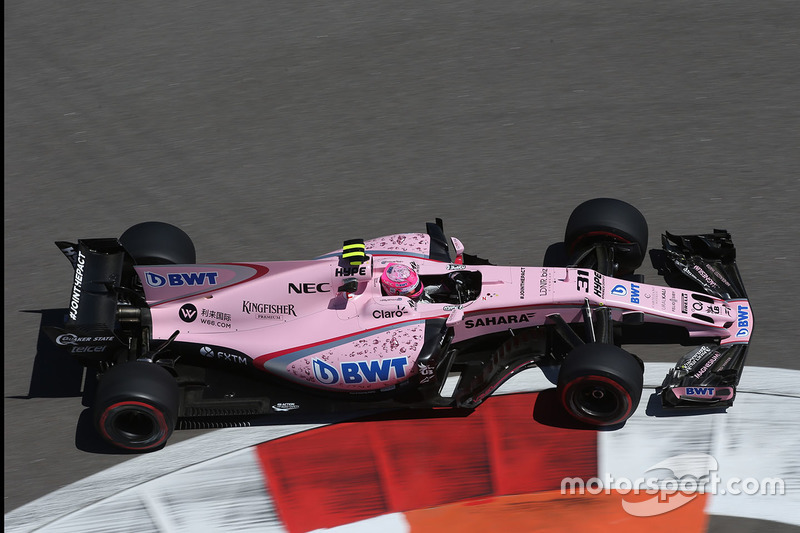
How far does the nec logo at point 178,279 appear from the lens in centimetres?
916

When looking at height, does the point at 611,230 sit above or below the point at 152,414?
above

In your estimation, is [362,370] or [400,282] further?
[400,282]

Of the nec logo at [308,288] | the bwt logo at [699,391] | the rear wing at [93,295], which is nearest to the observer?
the bwt logo at [699,391]

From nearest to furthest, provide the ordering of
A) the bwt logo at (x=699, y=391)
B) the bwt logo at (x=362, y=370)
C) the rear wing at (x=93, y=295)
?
the bwt logo at (x=699, y=391), the bwt logo at (x=362, y=370), the rear wing at (x=93, y=295)

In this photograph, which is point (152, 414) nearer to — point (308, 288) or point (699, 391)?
point (308, 288)

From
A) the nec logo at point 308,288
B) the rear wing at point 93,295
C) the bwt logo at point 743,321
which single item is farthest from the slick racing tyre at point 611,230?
the rear wing at point 93,295

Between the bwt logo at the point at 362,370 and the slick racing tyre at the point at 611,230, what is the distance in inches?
89.4

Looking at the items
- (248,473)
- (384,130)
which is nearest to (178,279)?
(248,473)

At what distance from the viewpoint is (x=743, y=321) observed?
923 centimetres

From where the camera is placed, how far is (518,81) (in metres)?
13.8

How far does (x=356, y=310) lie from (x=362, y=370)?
533 mm

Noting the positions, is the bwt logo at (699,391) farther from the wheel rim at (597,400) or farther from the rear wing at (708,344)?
the wheel rim at (597,400)

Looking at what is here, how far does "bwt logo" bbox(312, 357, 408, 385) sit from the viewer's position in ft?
28.5

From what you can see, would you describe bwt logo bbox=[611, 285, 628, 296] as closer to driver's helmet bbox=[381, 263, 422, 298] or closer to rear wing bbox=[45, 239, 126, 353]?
driver's helmet bbox=[381, 263, 422, 298]
